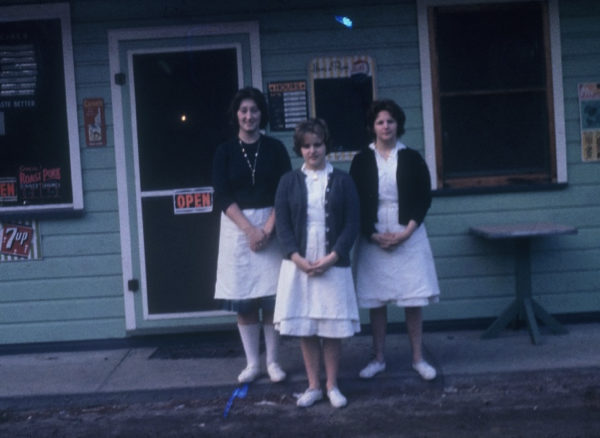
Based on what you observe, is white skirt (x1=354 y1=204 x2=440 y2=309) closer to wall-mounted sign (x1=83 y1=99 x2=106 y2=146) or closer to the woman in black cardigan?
the woman in black cardigan

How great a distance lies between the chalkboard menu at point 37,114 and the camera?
22.3 ft

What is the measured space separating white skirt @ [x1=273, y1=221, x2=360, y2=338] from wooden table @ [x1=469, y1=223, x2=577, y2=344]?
1603mm

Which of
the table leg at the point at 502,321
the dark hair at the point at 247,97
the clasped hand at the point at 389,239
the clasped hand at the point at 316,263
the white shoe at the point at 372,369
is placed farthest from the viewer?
the table leg at the point at 502,321

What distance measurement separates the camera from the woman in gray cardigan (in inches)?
203

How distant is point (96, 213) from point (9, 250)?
773 mm

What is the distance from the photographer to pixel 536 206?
689 cm

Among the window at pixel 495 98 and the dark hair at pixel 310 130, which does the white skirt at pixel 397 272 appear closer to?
the dark hair at pixel 310 130

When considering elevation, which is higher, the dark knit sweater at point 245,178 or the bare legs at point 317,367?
the dark knit sweater at point 245,178

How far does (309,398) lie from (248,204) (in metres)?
1.34

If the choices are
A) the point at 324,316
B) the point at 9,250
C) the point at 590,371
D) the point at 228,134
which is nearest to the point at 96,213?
the point at 9,250

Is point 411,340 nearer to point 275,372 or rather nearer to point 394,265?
point 394,265

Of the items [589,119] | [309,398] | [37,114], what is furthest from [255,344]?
[589,119]

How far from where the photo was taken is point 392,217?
557 centimetres

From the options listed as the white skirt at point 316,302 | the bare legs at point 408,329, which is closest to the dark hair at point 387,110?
the white skirt at point 316,302
